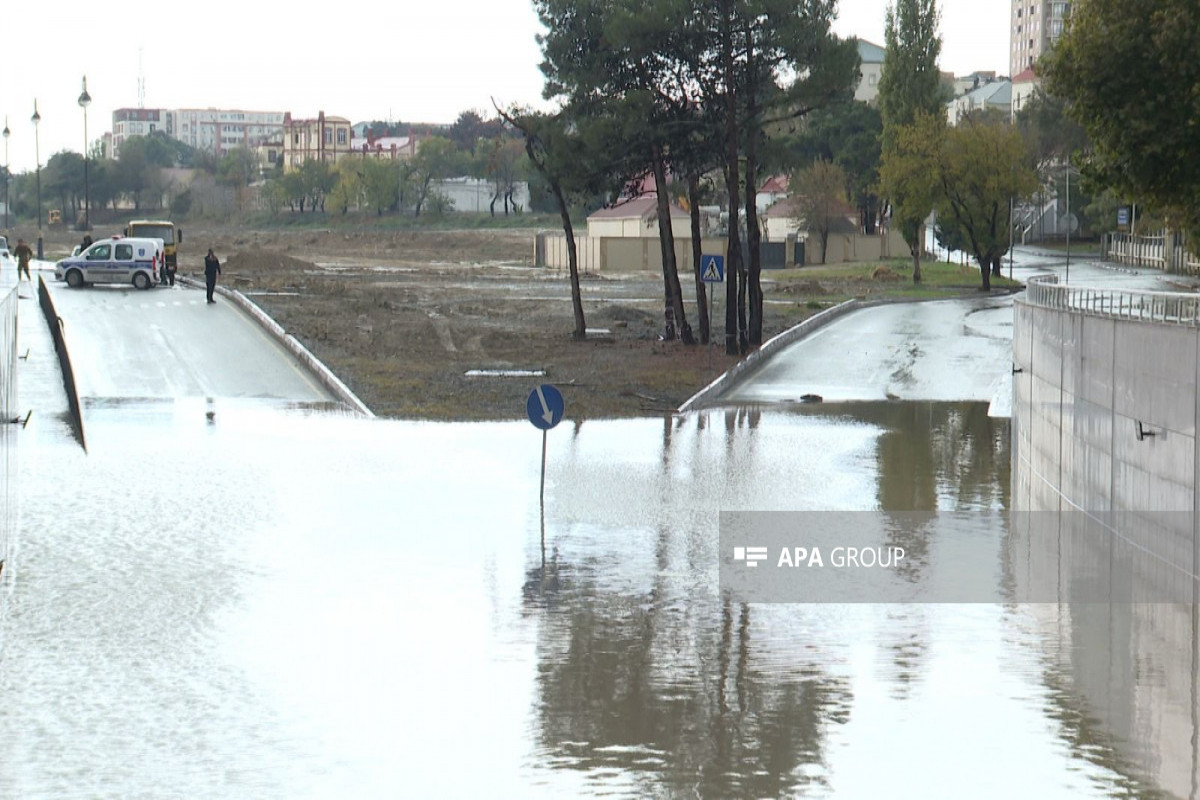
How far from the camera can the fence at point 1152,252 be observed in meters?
67.1

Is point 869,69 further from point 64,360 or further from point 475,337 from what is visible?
point 64,360

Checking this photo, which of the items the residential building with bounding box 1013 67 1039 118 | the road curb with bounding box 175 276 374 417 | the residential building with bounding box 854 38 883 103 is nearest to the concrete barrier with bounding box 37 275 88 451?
the road curb with bounding box 175 276 374 417

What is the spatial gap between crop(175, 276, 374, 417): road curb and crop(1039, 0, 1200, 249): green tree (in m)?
13.7

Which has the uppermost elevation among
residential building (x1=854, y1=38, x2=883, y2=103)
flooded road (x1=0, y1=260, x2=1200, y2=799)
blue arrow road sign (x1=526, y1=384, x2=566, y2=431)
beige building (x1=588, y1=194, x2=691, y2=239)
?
residential building (x1=854, y1=38, x2=883, y2=103)

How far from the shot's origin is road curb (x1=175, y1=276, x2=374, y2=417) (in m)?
30.0

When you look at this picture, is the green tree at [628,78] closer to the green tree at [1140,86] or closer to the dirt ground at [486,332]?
the dirt ground at [486,332]

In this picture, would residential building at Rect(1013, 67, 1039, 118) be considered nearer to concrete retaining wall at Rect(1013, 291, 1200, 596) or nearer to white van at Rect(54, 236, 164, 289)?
white van at Rect(54, 236, 164, 289)

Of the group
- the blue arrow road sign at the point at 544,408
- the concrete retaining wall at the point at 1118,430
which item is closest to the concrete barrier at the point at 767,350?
the concrete retaining wall at the point at 1118,430

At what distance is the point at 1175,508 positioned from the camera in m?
15.7

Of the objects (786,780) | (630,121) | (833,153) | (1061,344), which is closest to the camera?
(786,780)

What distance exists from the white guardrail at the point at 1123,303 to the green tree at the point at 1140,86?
394 centimetres

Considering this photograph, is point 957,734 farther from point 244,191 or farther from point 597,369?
point 244,191

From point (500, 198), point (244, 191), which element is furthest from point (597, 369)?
point (244, 191)

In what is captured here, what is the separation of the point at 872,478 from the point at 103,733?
13497mm
